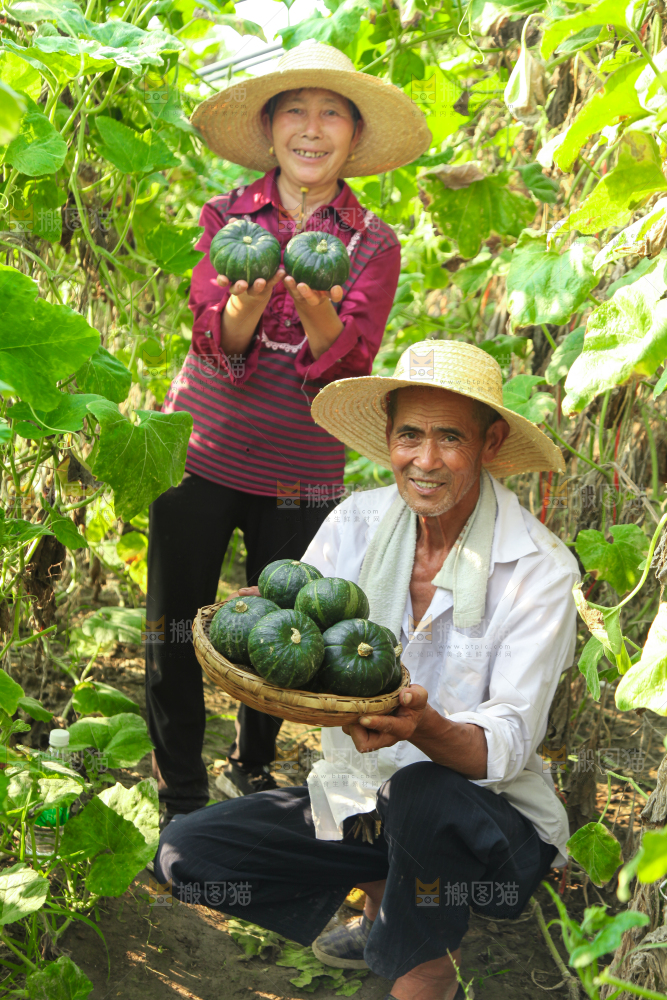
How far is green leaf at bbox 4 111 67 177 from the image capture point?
1919mm

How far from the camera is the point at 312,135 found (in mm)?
2566

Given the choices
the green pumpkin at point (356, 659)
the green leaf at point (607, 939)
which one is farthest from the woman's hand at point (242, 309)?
the green leaf at point (607, 939)

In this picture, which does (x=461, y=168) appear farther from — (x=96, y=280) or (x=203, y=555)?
(x=203, y=555)

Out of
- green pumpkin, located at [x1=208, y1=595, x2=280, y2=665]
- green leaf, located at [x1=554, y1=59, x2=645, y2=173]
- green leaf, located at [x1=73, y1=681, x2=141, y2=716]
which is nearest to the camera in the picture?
green leaf, located at [x1=554, y1=59, x2=645, y2=173]

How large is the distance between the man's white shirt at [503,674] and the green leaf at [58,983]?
611 mm

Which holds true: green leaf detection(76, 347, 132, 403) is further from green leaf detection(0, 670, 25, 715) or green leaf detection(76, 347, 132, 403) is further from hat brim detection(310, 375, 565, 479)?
green leaf detection(0, 670, 25, 715)

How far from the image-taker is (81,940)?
231cm

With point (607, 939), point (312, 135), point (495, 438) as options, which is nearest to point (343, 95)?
point (312, 135)

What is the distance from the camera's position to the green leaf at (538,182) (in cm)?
285

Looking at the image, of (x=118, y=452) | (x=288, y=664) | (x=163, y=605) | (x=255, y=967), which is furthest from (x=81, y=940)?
(x=118, y=452)

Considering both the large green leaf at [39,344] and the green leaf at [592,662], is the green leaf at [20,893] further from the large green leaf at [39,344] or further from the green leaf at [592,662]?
the green leaf at [592,662]

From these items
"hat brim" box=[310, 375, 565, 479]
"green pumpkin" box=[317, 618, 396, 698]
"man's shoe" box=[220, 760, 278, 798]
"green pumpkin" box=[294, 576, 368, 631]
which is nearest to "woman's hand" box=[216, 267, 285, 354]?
"hat brim" box=[310, 375, 565, 479]

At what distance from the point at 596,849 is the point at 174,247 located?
6.43 ft

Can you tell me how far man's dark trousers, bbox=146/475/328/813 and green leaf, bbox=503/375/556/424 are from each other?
66cm
